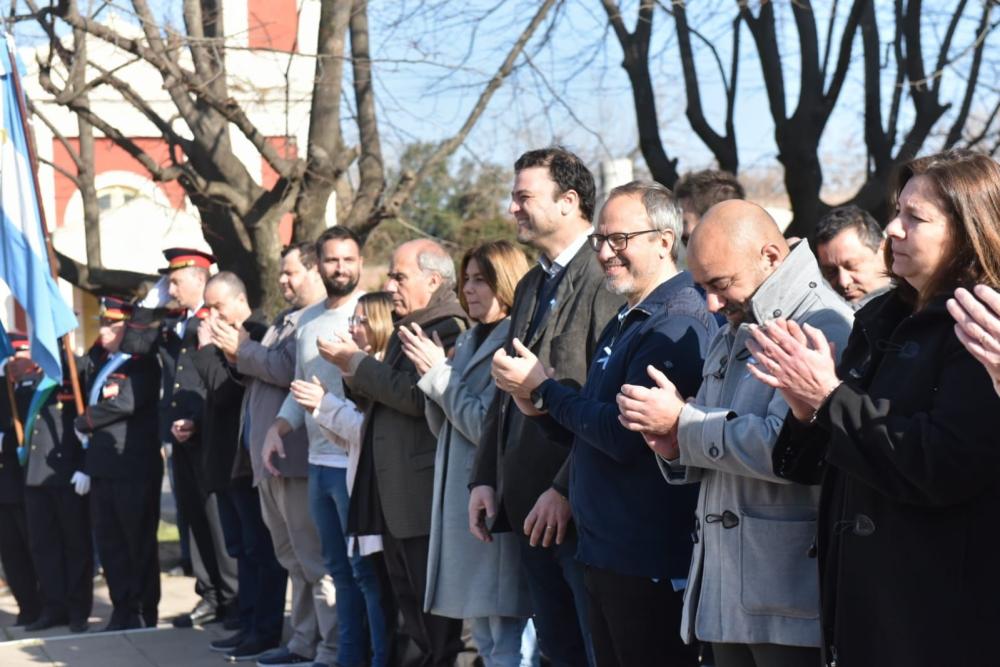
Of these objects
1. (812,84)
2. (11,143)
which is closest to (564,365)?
(11,143)

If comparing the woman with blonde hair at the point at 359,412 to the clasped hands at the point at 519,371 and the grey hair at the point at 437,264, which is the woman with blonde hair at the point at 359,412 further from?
the clasped hands at the point at 519,371

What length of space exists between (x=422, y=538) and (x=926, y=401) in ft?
10.6

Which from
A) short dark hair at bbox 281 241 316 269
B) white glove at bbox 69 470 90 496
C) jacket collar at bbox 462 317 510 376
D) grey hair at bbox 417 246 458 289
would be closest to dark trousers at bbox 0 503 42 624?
white glove at bbox 69 470 90 496

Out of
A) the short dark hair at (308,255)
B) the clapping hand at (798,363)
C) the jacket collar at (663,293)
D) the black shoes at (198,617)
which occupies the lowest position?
the black shoes at (198,617)

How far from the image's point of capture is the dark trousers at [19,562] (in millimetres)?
9359

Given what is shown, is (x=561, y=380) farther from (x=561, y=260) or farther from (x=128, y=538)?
(x=128, y=538)

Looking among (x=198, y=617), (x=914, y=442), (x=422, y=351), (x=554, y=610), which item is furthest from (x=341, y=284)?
(x=914, y=442)

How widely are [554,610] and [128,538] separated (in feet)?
14.1

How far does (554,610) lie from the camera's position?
4945 millimetres

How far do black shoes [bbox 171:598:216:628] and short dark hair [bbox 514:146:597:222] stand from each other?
4315mm

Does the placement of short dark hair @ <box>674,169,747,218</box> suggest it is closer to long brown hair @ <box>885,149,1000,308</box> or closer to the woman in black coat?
the woman in black coat

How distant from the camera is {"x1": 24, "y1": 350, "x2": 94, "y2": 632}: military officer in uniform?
903cm

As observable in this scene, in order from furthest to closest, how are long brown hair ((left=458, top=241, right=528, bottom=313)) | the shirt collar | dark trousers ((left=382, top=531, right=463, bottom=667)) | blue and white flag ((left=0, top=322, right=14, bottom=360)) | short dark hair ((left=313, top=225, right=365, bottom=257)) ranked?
blue and white flag ((left=0, top=322, right=14, bottom=360)) < short dark hair ((left=313, top=225, right=365, bottom=257)) < dark trousers ((left=382, top=531, right=463, bottom=667)) < long brown hair ((left=458, top=241, right=528, bottom=313)) < the shirt collar

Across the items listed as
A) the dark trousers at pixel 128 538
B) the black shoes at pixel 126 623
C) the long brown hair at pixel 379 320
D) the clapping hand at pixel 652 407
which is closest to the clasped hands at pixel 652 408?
the clapping hand at pixel 652 407
